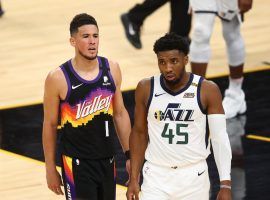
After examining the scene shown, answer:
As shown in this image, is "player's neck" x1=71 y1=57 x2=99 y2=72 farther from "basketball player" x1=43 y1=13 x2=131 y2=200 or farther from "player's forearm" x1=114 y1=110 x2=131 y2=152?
"player's forearm" x1=114 y1=110 x2=131 y2=152

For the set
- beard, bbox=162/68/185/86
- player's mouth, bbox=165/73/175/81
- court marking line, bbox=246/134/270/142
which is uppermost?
player's mouth, bbox=165/73/175/81

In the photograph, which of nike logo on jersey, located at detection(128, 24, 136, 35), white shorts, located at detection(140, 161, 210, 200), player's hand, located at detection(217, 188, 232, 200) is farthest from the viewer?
nike logo on jersey, located at detection(128, 24, 136, 35)

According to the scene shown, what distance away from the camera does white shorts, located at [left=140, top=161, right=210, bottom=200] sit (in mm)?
6066

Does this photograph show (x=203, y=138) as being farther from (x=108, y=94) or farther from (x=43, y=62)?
→ (x=43, y=62)

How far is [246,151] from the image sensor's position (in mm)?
9367

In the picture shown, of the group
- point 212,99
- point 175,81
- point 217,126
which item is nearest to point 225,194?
point 217,126

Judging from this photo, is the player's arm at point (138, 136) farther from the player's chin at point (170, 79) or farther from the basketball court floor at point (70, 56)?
the basketball court floor at point (70, 56)

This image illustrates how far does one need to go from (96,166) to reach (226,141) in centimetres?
95

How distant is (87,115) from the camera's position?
A: 654cm

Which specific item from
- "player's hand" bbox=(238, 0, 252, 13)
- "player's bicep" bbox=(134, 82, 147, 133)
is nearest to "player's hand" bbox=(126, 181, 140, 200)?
"player's bicep" bbox=(134, 82, 147, 133)

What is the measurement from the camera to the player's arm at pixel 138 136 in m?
6.17

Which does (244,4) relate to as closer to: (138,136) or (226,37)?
(226,37)

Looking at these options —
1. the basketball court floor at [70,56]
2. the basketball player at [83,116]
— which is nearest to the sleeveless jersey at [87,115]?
the basketball player at [83,116]

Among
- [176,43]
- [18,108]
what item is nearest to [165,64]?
[176,43]
